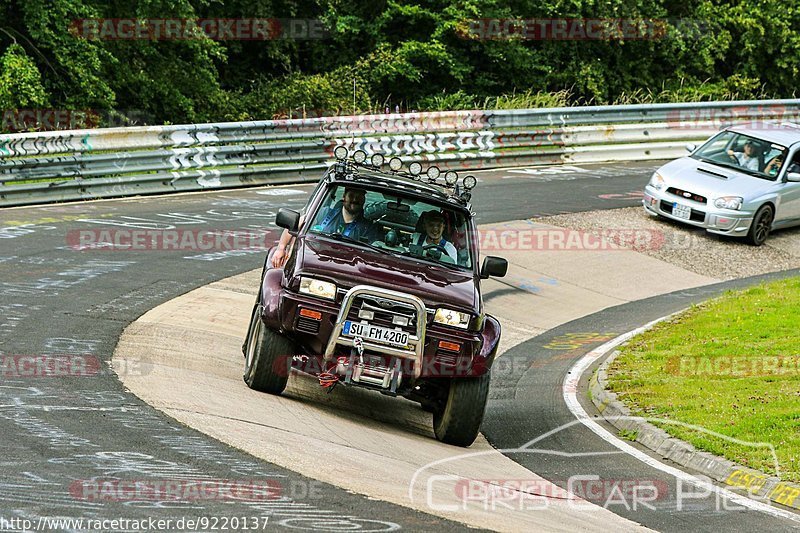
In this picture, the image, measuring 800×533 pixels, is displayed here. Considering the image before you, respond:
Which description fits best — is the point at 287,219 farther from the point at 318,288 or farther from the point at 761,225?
the point at 761,225

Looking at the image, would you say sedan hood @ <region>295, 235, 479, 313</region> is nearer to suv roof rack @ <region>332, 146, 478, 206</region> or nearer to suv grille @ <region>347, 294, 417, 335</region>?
suv grille @ <region>347, 294, 417, 335</region>

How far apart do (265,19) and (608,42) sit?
33.4ft

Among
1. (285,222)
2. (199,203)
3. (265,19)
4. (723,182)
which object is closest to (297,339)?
(285,222)

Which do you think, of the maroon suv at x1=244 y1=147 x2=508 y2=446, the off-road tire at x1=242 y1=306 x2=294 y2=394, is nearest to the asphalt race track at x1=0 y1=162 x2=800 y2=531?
the maroon suv at x1=244 y1=147 x2=508 y2=446

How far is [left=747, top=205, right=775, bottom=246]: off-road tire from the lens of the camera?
1959 centimetres

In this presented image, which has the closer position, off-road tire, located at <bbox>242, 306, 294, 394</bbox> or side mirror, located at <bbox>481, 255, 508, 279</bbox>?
off-road tire, located at <bbox>242, 306, 294, 394</bbox>

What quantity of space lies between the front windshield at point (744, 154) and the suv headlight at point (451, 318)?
12.3m

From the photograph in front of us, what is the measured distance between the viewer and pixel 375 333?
8.98 m

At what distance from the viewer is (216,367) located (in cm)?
1054

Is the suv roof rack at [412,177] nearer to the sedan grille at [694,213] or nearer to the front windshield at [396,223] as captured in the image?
the front windshield at [396,223]

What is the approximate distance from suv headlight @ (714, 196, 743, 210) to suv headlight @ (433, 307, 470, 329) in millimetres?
11164

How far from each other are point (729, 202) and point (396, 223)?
414 inches

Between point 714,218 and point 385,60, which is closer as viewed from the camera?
point 714,218

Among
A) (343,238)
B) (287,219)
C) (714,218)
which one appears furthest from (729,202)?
(287,219)
